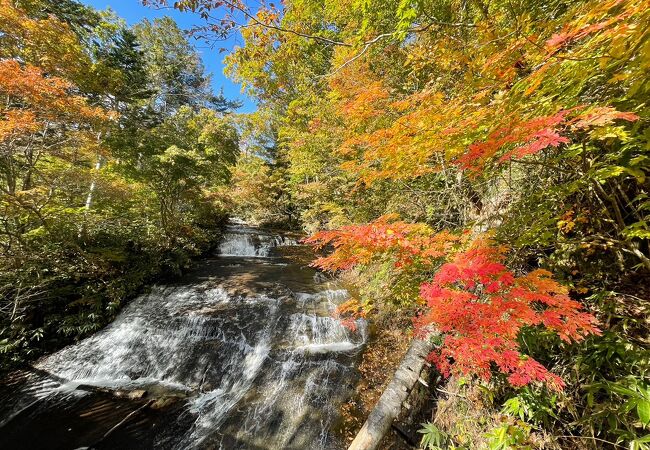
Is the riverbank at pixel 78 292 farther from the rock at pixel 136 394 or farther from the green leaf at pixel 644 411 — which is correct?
the green leaf at pixel 644 411

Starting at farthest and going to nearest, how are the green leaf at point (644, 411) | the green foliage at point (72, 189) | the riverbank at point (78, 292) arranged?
1. the green foliage at point (72, 189)
2. the riverbank at point (78, 292)
3. the green leaf at point (644, 411)

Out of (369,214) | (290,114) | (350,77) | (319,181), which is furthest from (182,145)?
(369,214)

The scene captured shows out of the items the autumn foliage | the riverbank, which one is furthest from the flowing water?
the autumn foliage

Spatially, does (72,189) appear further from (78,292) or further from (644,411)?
(644,411)

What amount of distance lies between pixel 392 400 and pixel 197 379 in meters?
3.37

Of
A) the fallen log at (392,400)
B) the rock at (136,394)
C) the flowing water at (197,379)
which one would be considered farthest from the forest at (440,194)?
the rock at (136,394)

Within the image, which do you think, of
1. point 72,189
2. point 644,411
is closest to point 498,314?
point 644,411

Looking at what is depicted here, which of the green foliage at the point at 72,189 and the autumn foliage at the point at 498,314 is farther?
the green foliage at the point at 72,189

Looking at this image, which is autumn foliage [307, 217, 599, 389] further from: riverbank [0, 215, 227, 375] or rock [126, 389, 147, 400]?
riverbank [0, 215, 227, 375]

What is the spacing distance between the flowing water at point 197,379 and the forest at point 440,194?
2.14 feet

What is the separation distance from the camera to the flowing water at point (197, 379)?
331 centimetres

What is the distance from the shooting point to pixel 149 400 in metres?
3.83

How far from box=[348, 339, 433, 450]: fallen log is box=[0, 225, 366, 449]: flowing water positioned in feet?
3.09

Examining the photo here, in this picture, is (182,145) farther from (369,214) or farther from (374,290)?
(374,290)
